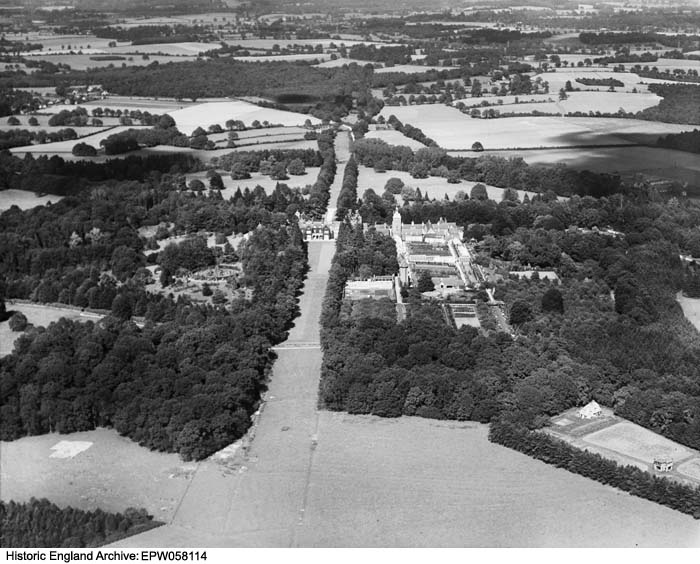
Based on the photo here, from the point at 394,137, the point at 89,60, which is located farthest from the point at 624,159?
the point at 89,60

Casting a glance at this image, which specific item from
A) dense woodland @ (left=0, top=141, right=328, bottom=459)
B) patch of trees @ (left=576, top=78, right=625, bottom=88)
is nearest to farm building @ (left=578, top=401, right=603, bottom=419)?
dense woodland @ (left=0, top=141, right=328, bottom=459)

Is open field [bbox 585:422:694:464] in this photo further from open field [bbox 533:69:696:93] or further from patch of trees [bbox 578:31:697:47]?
patch of trees [bbox 578:31:697:47]

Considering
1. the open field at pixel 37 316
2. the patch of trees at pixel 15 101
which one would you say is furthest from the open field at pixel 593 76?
the open field at pixel 37 316

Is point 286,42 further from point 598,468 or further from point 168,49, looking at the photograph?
point 598,468

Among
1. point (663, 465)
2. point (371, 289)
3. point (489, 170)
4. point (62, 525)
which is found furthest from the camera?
point (489, 170)

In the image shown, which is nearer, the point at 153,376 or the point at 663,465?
the point at 663,465

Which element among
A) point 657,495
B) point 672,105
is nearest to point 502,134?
point 672,105

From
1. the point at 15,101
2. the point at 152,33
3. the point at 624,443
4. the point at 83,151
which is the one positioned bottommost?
the point at 83,151
